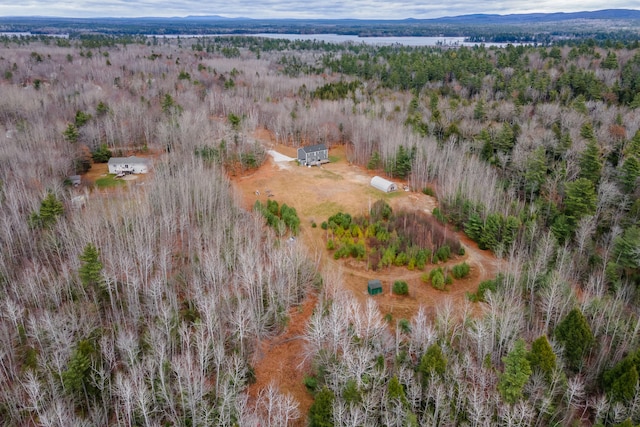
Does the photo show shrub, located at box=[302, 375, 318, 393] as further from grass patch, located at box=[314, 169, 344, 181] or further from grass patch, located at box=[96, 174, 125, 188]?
grass patch, located at box=[96, 174, 125, 188]

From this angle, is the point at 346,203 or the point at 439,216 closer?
the point at 439,216

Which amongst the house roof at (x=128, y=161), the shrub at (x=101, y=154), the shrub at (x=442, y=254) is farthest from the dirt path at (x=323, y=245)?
the shrub at (x=101, y=154)

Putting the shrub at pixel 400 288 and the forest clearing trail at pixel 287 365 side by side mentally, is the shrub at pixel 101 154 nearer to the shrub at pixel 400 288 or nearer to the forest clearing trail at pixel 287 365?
the forest clearing trail at pixel 287 365

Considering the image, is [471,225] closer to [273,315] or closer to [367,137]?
[273,315]

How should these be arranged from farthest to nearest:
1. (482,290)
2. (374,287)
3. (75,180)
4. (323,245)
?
1. (75,180)
2. (323,245)
3. (374,287)
4. (482,290)

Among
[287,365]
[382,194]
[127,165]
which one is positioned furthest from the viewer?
[127,165]

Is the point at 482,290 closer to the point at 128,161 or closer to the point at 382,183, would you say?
the point at 382,183

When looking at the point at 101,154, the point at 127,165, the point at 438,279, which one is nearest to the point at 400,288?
the point at 438,279
